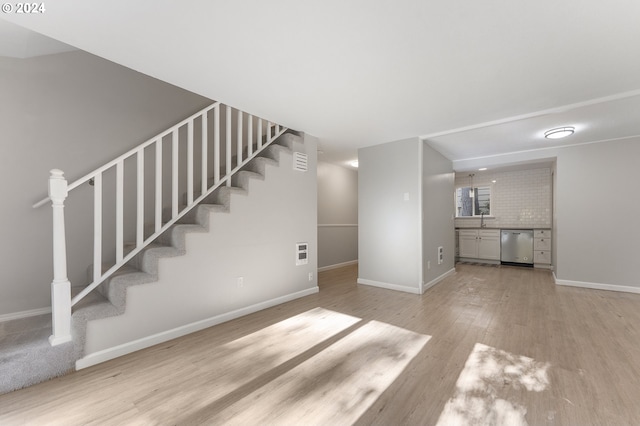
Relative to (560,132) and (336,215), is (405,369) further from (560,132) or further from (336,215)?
(336,215)

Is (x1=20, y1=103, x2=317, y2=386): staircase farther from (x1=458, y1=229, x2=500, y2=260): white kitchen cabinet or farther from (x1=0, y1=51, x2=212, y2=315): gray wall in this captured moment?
(x1=458, y1=229, x2=500, y2=260): white kitchen cabinet

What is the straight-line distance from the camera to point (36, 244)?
270 centimetres

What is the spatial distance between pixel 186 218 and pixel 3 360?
1703mm

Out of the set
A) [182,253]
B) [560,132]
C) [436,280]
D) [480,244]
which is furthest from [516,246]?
[182,253]

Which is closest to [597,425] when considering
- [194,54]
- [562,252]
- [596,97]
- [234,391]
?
[234,391]

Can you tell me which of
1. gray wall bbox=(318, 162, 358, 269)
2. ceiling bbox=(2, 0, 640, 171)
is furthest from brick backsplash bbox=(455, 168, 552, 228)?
gray wall bbox=(318, 162, 358, 269)

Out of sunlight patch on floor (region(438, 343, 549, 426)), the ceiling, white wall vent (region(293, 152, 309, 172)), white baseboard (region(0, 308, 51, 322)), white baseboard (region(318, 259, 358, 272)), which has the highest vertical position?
the ceiling

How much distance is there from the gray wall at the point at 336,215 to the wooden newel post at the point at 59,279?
4226 millimetres

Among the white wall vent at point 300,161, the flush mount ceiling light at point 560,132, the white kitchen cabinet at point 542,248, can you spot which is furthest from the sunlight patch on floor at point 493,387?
the white kitchen cabinet at point 542,248

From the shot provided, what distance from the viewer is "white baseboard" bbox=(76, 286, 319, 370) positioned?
2043mm

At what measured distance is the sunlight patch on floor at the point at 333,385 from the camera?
58.9 inches

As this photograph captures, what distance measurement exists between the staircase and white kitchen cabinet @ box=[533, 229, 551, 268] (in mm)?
5271

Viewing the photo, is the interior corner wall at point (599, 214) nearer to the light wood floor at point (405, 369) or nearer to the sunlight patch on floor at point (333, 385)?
the light wood floor at point (405, 369)

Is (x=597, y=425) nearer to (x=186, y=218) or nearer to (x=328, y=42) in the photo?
(x=328, y=42)
